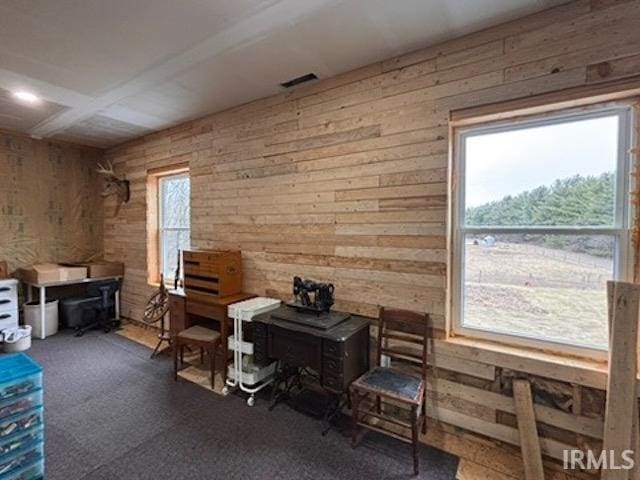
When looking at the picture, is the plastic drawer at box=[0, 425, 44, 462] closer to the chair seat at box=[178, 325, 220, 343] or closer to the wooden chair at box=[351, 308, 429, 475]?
the chair seat at box=[178, 325, 220, 343]

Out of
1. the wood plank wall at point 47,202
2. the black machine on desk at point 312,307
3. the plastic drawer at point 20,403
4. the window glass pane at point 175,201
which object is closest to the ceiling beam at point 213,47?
the window glass pane at point 175,201

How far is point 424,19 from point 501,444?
9.17 feet

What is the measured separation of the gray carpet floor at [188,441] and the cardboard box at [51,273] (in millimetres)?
1728

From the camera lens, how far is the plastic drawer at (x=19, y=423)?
1.72 metres

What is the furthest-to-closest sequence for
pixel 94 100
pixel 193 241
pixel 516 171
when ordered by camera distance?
pixel 193 241
pixel 94 100
pixel 516 171

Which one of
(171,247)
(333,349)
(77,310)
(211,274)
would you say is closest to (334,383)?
(333,349)

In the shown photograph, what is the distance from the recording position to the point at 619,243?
6.32ft

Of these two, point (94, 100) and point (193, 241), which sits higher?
point (94, 100)

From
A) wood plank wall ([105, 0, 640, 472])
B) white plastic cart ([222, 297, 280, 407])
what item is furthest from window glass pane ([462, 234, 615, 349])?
white plastic cart ([222, 297, 280, 407])

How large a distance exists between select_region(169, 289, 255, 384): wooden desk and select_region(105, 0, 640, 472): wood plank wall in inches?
15.7

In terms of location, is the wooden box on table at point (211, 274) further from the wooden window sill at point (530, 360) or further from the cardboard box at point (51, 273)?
the cardboard box at point (51, 273)

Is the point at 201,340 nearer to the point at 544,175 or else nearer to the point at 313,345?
the point at 313,345

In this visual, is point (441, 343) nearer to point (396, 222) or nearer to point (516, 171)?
point (396, 222)

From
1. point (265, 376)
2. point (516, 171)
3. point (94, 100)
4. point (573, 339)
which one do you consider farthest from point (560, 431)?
point (94, 100)
